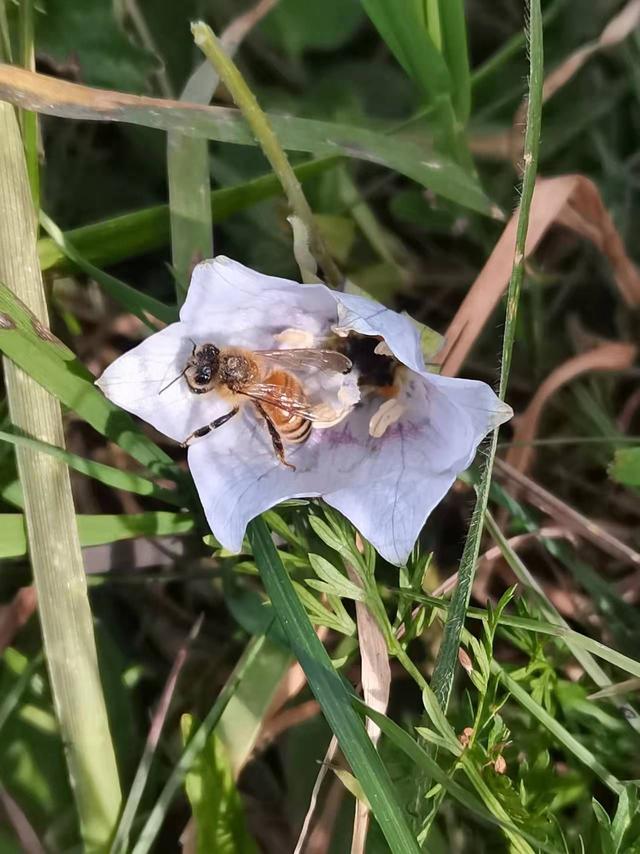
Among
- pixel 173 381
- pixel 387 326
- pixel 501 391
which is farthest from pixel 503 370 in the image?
pixel 173 381

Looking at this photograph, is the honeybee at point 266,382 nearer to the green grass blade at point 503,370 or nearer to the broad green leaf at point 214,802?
the green grass blade at point 503,370

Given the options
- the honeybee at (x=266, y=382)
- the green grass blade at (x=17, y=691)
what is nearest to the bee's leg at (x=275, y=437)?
the honeybee at (x=266, y=382)

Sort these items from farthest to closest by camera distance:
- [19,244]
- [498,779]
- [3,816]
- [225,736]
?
1. [3,816]
2. [225,736]
3. [19,244]
4. [498,779]

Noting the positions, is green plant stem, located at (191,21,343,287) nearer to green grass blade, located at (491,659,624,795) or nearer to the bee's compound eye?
the bee's compound eye

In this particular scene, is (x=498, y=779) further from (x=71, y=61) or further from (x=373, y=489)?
(x=71, y=61)

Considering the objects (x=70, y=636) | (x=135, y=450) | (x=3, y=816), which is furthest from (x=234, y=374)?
(x=3, y=816)

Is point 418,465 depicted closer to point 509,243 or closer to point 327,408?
point 327,408
